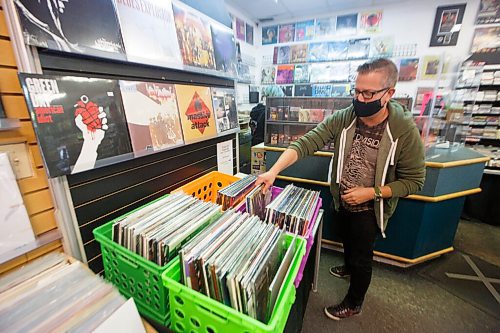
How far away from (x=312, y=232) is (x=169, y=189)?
802 mm

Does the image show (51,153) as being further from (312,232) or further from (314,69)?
(314,69)

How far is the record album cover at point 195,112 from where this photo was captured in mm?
1213

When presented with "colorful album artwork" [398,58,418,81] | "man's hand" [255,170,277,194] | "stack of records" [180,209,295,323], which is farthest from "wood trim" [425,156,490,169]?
"colorful album artwork" [398,58,418,81]

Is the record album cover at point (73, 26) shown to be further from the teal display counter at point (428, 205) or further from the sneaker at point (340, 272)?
the sneaker at point (340, 272)

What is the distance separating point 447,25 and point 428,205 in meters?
3.65

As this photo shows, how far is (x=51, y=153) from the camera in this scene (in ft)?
2.36

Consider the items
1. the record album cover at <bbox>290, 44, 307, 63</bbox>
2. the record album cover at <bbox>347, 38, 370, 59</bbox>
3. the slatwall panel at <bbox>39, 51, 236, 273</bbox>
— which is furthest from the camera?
the record album cover at <bbox>290, 44, 307, 63</bbox>

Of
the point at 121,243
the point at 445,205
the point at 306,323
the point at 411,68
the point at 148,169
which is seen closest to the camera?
the point at 121,243

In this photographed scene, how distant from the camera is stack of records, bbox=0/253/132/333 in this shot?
1.99 ft

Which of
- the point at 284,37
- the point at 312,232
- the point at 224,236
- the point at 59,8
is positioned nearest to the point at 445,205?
the point at 312,232

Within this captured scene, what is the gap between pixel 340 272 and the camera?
A: 1947 millimetres

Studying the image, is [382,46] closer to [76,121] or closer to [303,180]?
[303,180]

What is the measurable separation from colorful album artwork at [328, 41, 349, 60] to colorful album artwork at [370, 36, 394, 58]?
461 mm

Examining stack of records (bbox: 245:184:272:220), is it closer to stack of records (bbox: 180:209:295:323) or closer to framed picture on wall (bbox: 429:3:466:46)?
stack of records (bbox: 180:209:295:323)
